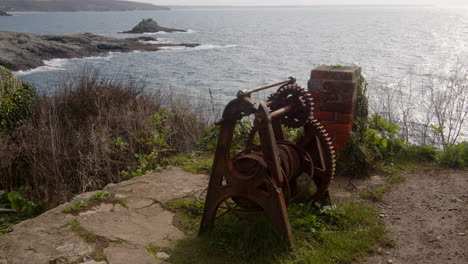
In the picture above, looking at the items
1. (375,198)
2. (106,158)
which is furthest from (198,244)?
(106,158)

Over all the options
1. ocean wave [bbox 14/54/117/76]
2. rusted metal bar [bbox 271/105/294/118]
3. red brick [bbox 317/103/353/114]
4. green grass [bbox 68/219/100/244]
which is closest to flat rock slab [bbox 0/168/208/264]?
green grass [bbox 68/219/100/244]

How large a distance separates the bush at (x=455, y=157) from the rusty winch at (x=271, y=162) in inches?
95.8

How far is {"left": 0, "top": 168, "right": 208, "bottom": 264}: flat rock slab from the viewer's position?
11.2ft

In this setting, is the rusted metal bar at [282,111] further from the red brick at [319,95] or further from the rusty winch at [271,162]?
the red brick at [319,95]

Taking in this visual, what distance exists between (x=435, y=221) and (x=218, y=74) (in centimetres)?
2945

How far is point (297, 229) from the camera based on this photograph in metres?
3.78

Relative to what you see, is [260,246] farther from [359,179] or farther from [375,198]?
[359,179]

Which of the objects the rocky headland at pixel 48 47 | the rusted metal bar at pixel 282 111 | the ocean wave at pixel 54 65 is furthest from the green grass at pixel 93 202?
the rocky headland at pixel 48 47

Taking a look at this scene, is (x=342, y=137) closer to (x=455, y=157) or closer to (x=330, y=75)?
(x=330, y=75)

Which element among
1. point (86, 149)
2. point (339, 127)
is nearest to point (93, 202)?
point (339, 127)

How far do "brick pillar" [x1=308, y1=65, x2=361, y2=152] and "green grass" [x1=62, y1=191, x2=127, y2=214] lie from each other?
260 cm

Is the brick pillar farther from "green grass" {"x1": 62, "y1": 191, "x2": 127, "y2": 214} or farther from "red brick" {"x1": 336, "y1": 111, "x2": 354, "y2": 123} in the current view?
"green grass" {"x1": 62, "y1": 191, "x2": 127, "y2": 214}

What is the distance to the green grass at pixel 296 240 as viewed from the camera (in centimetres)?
345

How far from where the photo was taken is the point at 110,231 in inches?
152
